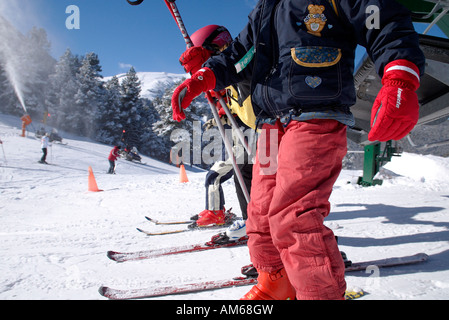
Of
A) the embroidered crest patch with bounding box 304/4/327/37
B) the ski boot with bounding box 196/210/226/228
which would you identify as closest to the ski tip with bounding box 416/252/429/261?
the embroidered crest patch with bounding box 304/4/327/37

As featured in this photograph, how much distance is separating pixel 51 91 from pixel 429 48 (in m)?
50.9

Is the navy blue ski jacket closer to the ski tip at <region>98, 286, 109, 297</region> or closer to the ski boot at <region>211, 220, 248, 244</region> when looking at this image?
the ski boot at <region>211, 220, 248, 244</region>

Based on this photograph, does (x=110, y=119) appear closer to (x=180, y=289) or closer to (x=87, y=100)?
(x=87, y=100)

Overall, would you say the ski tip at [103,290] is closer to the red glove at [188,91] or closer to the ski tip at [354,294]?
the red glove at [188,91]

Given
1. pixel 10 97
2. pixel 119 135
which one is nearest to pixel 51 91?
pixel 10 97

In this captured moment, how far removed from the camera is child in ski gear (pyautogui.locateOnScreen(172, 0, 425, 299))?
1159mm

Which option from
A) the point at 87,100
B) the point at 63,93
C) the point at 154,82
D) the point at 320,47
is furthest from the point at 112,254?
the point at 154,82

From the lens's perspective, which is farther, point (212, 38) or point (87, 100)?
point (87, 100)

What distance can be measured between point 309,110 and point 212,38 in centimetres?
208

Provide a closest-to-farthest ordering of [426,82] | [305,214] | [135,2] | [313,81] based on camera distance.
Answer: [305,214]
[313,81]
[135,2]
[426,82]

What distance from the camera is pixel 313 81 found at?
1.38m

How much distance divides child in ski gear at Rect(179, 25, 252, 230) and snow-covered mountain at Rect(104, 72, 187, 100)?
124 metres

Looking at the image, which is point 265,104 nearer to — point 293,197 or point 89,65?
point 293,197

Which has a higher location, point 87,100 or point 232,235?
point 87,100
